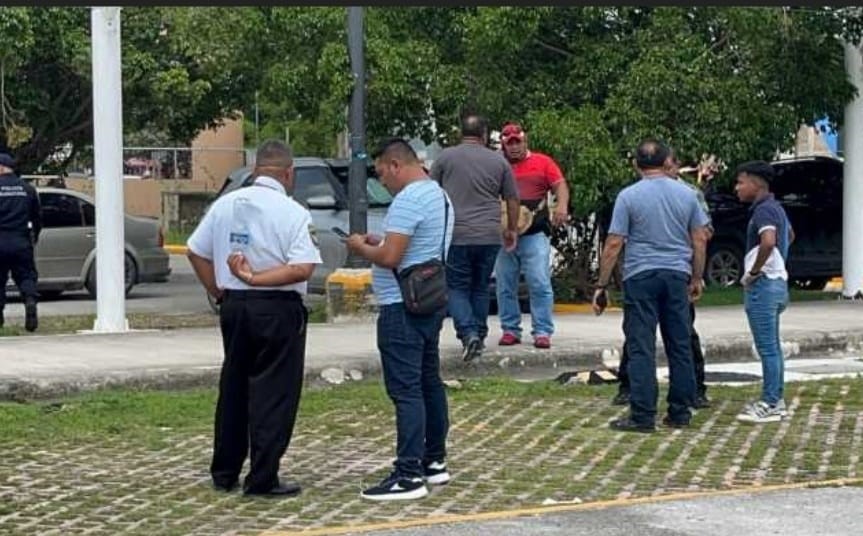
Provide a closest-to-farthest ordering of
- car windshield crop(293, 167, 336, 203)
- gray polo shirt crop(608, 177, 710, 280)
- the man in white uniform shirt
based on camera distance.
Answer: the man in white uniform shirt → gray polo shirt crop(608, 177, 710, 280) → car windshield crop(293, 167, 336, 203)

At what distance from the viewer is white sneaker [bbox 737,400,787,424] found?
9.27 metres

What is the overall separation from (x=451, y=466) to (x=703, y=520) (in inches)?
66.2

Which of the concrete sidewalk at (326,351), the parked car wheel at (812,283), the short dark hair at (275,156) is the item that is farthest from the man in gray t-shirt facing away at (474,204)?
the parked car wheel at (812,283)

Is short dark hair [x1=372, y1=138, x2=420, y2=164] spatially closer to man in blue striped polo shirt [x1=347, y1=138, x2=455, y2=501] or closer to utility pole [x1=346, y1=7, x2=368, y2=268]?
man in blue striped polo shirt [x1=347, y1=138, x2=455, y2=501]

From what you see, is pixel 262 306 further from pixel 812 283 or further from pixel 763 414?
pixel 812 283

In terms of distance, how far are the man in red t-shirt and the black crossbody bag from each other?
13.8 ft

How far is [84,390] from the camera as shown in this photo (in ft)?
34.3

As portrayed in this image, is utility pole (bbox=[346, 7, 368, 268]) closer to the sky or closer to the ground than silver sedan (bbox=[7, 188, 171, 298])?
closer to the sky

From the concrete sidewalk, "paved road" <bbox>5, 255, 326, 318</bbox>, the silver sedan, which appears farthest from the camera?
the silver sedan

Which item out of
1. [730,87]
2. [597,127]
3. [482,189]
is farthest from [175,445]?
[730,87]

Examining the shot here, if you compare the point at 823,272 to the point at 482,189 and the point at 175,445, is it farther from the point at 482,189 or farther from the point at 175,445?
the point at 175,445

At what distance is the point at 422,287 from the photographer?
7.16m

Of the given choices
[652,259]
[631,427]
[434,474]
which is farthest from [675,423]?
[434,474]

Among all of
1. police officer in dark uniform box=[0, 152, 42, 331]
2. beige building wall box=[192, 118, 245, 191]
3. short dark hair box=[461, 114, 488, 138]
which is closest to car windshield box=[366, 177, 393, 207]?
police officer in dark uniform box=[0, 152, 42, 331]
